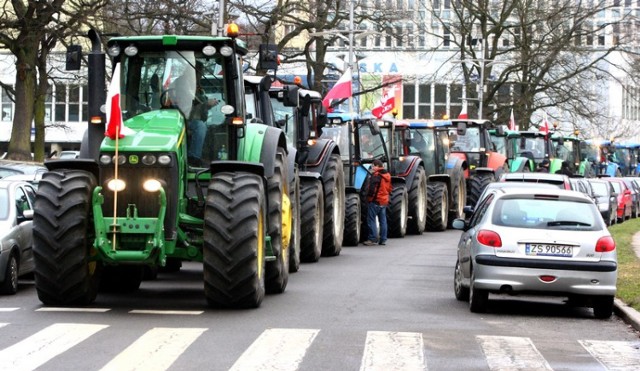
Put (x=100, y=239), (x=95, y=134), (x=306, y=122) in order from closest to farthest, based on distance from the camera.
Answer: (x=100, y=239), (x=95, y=134), (x=306, y=122)

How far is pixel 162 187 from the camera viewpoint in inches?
587

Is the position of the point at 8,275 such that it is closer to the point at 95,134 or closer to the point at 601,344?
the point at 95,134

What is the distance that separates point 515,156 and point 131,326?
35.0 m

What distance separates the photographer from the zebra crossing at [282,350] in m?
11.4

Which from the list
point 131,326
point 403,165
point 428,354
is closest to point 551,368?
point 428,354

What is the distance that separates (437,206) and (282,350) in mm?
23049

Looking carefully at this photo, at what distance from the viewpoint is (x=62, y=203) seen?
48.9 feet

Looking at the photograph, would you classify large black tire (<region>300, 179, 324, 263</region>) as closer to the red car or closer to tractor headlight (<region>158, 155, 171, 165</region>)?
tractor headlight (<region>158, 155, 171, 165</region>)

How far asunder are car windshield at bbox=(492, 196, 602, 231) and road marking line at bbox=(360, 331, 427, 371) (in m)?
2.85

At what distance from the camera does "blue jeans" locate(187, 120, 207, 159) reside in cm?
1617

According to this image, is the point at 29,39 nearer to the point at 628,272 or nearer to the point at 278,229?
the point at 628,272

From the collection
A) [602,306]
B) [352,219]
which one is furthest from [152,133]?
[352,219]

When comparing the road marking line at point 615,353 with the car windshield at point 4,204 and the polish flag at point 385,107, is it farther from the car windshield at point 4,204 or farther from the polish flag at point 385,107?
the polish flag at point 385,107

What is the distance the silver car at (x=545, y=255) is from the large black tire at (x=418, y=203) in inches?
646
